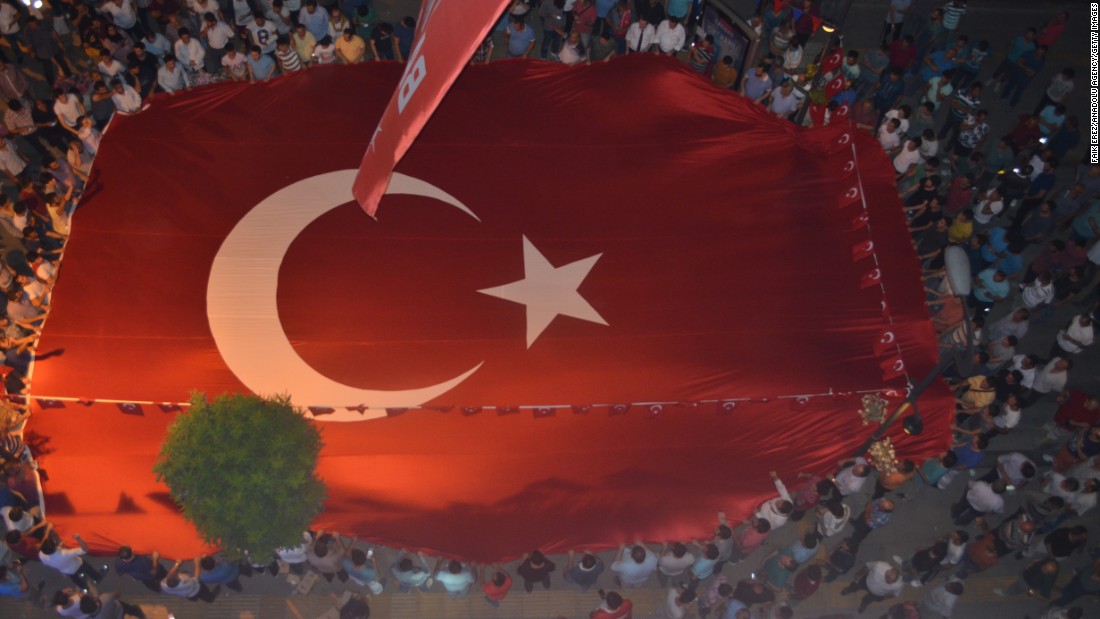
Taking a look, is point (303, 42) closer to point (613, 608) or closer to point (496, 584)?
point (496, 584)

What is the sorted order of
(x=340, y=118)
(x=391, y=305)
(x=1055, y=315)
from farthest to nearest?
(x=1055, y=315)
(x=340, y=118)
(x=391, y=305)

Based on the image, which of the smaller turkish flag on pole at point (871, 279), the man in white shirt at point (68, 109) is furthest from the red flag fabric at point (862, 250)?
the man in white shirt at point (68, 109)

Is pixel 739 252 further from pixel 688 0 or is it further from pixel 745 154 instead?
pixel 688 0

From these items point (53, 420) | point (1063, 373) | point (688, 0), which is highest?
point (688, 0)

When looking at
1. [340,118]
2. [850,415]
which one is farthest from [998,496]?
[340,118]

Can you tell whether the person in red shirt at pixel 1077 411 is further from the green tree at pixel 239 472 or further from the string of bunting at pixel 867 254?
the green tree at pixel 239 472

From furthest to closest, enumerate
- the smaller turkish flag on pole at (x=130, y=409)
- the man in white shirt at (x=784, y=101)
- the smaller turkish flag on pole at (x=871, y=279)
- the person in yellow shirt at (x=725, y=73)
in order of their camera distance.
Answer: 1. the person in yellow shirt at (x=725, y=73)
2. the man in white shirt at (x=784, y=101)
3. the smaller turkish flag on pole at (x=871, y=279)
4. the smaller turkish flag on pole at (x=130, y=409)
